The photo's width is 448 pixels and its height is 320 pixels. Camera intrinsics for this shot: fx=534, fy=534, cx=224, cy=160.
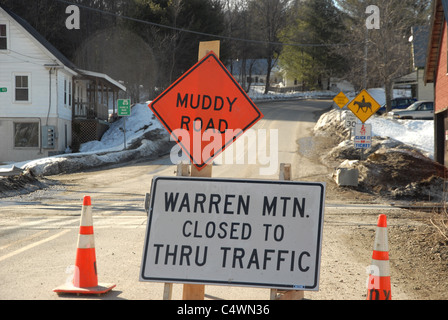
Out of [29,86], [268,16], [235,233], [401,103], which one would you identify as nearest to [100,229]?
[235,233]

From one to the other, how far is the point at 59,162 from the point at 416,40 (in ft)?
83.4

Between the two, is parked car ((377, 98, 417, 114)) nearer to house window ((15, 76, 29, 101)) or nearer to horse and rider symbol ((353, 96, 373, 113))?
horse and rider symbol ((353, 96, 373, 113))

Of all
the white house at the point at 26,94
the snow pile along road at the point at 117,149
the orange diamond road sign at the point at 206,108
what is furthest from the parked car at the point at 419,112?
the orange diamond road sign at the point at 206,108

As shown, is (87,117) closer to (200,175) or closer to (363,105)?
(363,105)

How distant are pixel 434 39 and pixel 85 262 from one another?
21518mm

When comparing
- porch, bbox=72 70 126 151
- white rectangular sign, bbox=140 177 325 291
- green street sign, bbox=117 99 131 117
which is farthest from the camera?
porch, bbox=72 70 126 151

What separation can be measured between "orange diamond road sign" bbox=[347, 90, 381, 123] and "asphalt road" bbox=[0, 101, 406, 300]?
10.7 ft

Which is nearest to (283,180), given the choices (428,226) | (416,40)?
(428,226)

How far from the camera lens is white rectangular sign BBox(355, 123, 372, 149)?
2102cm

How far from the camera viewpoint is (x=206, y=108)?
4996 millimetres

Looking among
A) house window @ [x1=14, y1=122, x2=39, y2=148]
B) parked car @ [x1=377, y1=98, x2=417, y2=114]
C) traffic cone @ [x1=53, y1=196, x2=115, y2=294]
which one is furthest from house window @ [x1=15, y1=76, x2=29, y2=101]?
traffic cone @ [x1=53, y1=196, x2=115, y2=294]

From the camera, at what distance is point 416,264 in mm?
7832

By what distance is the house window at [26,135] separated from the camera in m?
31.2

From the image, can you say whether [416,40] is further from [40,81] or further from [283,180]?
[283,180]
